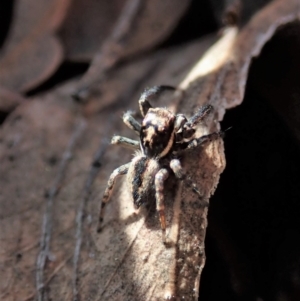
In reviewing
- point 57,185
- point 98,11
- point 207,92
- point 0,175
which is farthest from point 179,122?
point 98,11

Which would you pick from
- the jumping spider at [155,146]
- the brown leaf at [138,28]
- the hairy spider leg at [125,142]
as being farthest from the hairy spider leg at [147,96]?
the brown leaf at [138,28]

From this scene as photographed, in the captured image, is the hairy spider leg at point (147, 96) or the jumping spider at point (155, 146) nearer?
the jumping spider at point (155, 146)

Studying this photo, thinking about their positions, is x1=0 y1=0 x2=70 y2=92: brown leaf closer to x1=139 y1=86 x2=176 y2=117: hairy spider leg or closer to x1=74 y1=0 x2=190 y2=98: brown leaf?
x1=74 y1=0 x2=190 y2=98: brown leaf

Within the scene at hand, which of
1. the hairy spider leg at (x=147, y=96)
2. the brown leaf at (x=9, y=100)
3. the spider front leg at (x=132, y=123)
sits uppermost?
the brown leaf at (x=9, y=100)

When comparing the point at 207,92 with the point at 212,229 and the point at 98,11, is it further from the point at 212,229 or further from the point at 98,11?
the point at 98,11

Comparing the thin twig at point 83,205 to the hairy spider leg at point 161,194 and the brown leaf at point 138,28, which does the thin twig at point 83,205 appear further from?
the brown leaf at point 138,28

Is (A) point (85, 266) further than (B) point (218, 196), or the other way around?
(B) point (218, 196)

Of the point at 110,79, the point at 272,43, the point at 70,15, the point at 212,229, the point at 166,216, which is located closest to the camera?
the point at 166,216

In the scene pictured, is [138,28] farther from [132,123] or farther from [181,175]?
[181,175]
